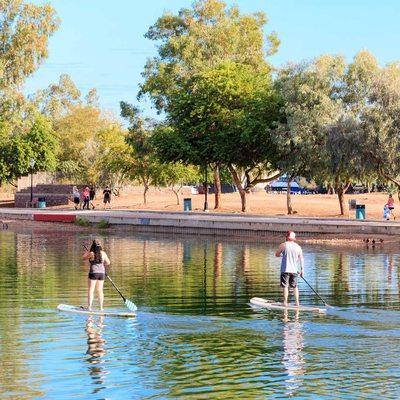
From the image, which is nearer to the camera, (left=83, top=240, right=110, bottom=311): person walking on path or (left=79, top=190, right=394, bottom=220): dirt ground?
(left=83, top=240, right=110, bottom=311): person walking on path

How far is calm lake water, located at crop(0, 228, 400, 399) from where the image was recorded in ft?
61.1

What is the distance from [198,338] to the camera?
76.5 feet

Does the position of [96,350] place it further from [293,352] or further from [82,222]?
[82,222]

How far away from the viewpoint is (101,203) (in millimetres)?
94812

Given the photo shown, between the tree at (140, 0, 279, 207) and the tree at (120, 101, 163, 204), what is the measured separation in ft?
7.41

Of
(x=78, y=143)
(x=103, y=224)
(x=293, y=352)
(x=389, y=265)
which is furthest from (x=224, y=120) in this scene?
(x=293, y=352)

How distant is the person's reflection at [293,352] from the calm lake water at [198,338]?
0.02 metres

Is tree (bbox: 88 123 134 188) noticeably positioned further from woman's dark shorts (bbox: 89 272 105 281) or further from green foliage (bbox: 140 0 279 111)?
woman's dark shorts (bbox: 89 272 105 281)

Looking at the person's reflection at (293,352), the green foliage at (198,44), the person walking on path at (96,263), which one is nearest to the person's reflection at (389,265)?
the person's reflection at (293,352)

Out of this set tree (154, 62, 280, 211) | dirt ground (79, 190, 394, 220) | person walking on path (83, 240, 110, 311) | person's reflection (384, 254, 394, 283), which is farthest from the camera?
dirt ground (79, 190, 394, 220)

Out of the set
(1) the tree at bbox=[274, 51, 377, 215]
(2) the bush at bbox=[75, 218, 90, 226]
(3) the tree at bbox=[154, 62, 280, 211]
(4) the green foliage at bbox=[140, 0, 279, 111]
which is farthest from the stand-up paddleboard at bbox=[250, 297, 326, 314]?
(4) the green foliage at bbox=[140, 0, 279, 111]

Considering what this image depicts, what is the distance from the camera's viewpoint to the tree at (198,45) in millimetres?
84562

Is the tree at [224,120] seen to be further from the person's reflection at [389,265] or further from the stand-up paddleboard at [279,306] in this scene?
the stand-up paddleboard at [279,306]

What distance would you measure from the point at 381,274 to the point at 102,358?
64.8ft
